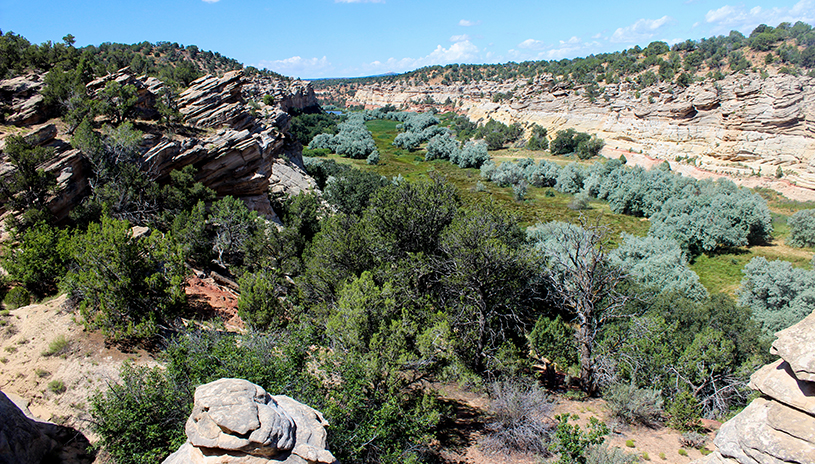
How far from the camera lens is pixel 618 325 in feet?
60.9

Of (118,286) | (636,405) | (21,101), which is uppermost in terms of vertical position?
(21,101)

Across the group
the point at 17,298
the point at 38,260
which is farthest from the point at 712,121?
the point at 17,298

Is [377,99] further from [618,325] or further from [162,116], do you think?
[618,325]

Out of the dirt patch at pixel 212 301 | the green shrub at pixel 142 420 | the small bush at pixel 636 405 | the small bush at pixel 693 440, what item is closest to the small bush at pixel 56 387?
the green shrub at pixel 142 420

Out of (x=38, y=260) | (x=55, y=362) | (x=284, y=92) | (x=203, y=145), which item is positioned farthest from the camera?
(x=284, y=92)

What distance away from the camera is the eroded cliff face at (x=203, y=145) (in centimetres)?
2086

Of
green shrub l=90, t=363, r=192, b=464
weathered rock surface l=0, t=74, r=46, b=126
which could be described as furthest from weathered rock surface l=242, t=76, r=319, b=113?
green shrub l=90, t=363, r=192, b=464

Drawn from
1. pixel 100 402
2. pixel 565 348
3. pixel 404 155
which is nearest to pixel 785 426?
pixel 565 348

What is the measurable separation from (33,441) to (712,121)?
7342 cm

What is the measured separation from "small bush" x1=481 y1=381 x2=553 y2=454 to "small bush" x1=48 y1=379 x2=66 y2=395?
→ 45.4ft

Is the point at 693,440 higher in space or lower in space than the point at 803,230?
higher

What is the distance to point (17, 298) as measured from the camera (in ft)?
52.2

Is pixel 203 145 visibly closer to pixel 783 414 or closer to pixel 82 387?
pixel 82 387

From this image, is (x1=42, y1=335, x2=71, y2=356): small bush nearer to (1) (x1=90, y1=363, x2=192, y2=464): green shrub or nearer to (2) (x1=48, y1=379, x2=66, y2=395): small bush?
(2) (x1=48, y1=379, x2=66, y2=395): small bush
